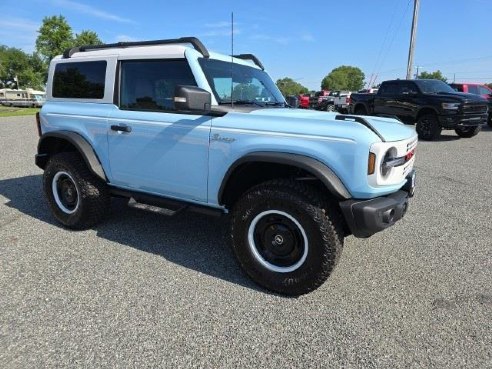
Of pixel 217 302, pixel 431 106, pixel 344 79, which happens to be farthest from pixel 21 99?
pixel 344 79

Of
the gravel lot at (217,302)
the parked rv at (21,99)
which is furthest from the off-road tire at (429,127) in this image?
the parked rv at (21,99)

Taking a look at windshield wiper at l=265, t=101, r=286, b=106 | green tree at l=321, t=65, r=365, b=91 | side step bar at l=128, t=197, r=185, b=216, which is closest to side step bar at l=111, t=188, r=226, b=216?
side step bar at l=128, t=197, r=185, b=216

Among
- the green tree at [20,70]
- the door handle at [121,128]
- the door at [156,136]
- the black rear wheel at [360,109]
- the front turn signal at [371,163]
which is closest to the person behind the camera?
the front turn signal at [371,163]

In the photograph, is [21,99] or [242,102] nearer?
[242,102]

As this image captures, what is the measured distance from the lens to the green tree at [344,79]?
133375mm

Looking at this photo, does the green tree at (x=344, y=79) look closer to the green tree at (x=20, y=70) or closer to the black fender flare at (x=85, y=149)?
the green tree at (x=20, y=70)

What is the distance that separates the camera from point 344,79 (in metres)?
136

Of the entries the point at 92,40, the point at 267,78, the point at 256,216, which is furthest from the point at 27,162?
the point at 92,40

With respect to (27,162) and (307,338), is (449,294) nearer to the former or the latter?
(307,338)

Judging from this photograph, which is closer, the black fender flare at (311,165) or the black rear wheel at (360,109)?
the black fender flare at (311,165)

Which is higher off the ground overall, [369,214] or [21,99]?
[21,99]

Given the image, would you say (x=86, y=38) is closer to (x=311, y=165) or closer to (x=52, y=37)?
(x=52, y=37)

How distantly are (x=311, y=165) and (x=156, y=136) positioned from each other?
1.55 m

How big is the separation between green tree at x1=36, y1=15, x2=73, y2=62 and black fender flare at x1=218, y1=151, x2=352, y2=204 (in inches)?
2371
